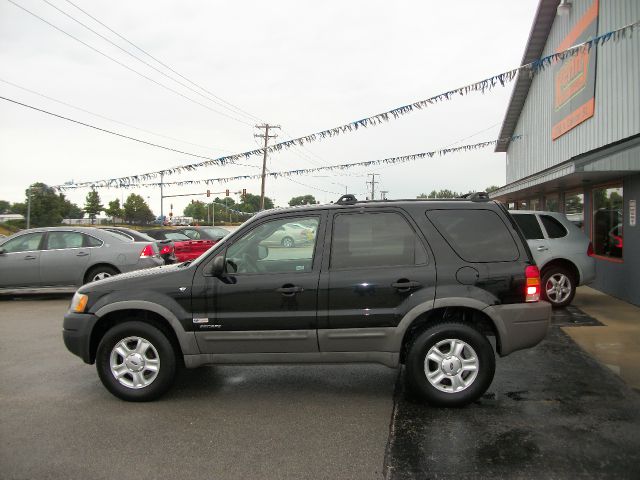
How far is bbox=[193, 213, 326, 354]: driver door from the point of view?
4.49 m

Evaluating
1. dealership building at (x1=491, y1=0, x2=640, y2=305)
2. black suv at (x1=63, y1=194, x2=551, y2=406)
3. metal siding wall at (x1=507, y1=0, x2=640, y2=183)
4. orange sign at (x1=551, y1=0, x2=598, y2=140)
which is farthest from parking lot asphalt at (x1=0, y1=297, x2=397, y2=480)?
orange sign at (x1=551, y1=0, x2=598, y2=140)

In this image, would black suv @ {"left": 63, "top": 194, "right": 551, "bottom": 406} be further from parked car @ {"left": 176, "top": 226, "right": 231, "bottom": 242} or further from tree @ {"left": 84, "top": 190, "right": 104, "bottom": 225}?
tree @ {"left": 84, "top": 190, "right": 104, "bottom": 225}

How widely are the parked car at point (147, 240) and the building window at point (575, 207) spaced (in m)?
9.59

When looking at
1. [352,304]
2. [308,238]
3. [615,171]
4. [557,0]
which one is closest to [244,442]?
[352,304]

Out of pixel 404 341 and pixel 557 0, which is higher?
pixel 557 0

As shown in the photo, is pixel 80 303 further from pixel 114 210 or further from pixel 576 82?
pixel 114 210

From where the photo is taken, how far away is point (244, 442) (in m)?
3.79

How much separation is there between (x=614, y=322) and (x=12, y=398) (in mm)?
7863

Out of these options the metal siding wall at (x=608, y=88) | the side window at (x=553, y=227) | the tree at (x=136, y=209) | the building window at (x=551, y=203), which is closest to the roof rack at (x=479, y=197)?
the side window at (x=553, y=227)

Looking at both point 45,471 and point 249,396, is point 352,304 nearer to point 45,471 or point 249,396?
point 249,396

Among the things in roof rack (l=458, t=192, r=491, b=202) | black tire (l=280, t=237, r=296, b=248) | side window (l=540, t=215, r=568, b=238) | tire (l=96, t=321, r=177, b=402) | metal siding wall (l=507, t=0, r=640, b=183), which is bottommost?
tire (l=96, t=321, r=177, b=402)

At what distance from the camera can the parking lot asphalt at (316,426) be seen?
3.38 metres

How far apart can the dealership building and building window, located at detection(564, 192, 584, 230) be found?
0.9 inches

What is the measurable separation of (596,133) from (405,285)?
945 cm
